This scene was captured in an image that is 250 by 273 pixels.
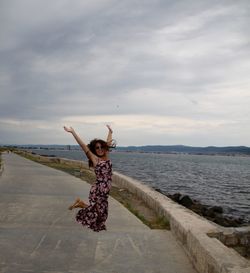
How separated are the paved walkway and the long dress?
0.58 metres

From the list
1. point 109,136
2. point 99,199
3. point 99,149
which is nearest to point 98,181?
point 99,199

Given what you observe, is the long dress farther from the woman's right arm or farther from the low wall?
the low wall

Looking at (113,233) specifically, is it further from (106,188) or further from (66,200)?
(66,200)

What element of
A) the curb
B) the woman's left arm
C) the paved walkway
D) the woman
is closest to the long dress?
the woman

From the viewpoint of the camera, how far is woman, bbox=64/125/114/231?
5531 mm

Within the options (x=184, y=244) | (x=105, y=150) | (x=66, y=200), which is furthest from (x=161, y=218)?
(x=105, y=150)

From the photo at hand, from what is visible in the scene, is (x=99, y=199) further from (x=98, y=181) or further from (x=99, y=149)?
(x=99, y=149)

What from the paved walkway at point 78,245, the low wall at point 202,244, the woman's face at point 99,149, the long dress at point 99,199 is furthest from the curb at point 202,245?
the woman's face at point 99,149

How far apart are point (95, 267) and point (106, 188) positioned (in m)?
1.08

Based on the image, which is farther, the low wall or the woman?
the woman

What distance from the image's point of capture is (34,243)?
6.66 meters

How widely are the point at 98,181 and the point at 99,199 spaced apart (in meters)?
0.27

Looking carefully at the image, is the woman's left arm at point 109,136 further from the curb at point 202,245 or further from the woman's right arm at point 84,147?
the curb at point 202,245

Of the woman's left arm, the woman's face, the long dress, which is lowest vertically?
the long dress
